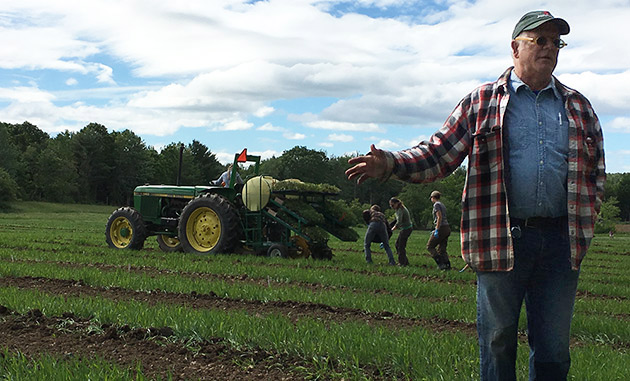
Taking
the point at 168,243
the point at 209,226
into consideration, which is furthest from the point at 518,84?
the point at 168,243

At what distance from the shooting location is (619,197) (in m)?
99.9

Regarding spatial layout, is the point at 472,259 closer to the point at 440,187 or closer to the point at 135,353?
the point at 135,353

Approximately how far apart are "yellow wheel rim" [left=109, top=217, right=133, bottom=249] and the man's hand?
12.4 metres

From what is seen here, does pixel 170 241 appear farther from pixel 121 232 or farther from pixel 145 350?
pixel 145 350

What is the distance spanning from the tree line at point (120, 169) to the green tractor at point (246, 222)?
4710cm

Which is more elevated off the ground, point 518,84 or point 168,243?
point 518,84

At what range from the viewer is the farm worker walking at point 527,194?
3.14 m

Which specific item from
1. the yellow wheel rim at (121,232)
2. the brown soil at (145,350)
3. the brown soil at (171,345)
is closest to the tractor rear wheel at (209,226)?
the yellow wheel rim at (121,232)

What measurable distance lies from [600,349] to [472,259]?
9.83 feet

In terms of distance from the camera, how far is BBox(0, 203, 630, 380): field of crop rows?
4414 millimetres

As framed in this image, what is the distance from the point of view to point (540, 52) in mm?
3201

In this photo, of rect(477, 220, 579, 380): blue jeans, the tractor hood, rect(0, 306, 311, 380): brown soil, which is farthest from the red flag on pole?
rect(477, 220, 579, 380): blue jeans

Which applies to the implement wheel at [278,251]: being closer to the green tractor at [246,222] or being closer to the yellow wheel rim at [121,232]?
the green tractor at [246,222]

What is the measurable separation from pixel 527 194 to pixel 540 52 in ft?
2.29
